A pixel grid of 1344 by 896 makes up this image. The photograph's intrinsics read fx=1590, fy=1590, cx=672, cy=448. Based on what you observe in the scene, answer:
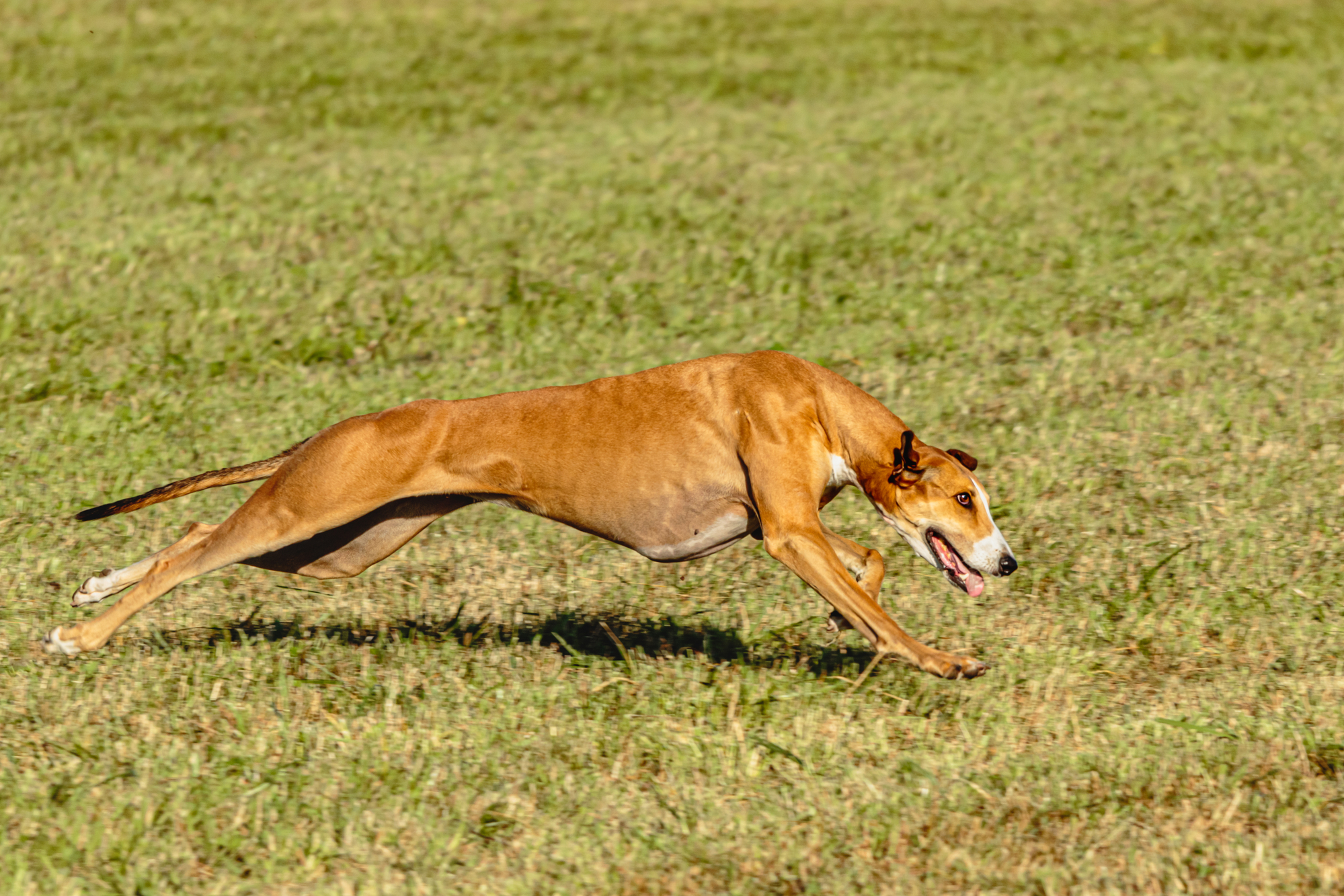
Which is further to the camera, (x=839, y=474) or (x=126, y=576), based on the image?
(x=126, y=576)

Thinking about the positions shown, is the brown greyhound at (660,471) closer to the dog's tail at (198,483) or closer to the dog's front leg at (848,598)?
the dog's front leg at (848,598)

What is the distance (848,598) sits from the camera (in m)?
6.31

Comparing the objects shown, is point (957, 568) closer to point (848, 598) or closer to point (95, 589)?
point (848, 598)

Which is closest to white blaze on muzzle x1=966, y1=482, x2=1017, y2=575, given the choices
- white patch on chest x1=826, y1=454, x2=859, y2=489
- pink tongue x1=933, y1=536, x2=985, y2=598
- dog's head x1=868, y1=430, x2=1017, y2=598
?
dog's head x1=868, y1=430, x2=1017, y2=598

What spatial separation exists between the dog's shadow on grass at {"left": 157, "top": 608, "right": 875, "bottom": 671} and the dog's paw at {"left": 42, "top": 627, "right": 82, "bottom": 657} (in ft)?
1.34

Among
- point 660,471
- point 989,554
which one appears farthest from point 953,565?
point 660,471

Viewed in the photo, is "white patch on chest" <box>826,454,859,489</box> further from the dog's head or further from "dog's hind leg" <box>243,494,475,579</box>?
"dog's hind leg" <box>243,494,475,579</box>

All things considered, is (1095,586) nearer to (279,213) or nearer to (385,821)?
(385,821)

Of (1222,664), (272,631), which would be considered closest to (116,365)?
(272,631)


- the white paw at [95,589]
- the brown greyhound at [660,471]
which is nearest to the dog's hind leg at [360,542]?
the brown greyhound at [660,471]

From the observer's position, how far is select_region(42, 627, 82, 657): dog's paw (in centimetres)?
686

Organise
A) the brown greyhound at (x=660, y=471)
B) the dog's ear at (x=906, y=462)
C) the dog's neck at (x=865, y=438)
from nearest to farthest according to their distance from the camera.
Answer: the dog's ear at (x=906, y=462) → the brown greyhound at (x=660, y=471) → the dog's neck at (x=865, y=438)

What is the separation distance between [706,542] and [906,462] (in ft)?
3.08

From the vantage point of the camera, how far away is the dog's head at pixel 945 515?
21.1ft
